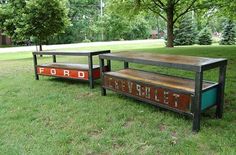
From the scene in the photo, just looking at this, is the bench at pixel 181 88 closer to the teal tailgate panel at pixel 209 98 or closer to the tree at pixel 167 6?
the teal tailgate panel at pixel 209 98

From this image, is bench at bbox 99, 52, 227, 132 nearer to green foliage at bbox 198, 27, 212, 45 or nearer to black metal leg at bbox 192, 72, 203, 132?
black metal leg at bbox 192, 72, 203, 132

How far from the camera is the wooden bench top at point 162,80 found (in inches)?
132

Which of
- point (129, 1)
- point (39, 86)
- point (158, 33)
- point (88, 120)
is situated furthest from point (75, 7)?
point (88, 120)

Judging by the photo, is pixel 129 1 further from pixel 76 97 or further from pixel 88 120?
pixel 88 120

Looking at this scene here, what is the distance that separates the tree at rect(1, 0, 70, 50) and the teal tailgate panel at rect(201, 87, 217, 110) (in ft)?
31.0

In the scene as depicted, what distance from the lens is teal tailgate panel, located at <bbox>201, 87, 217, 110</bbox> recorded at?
3.12 metres

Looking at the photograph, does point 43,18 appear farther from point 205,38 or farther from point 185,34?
point 205,38

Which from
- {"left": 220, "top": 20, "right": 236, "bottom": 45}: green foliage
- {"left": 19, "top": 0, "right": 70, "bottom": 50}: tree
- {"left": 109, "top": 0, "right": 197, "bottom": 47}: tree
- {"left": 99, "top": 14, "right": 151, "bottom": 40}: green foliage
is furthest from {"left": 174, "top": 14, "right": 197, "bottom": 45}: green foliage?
{"left": 19, "top": 0, "right": 70, "bottom": 50}: tree

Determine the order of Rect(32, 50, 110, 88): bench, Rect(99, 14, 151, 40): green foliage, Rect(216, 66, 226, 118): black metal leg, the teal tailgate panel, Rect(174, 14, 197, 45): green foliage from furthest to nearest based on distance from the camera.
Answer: Rect(99, 14, 151, 40): green foliage < Rect(174, 14, 197, 45): green foliage < Rect(32, 50, 110, 88): bench < Rect(216, 66, 226, 118): black metal leg < the teal tailgate panel

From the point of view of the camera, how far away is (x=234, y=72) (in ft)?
18.5

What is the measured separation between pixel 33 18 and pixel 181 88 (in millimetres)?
9407

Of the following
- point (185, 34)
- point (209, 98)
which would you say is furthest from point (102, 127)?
point (185, 34)

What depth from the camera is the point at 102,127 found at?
130 inches

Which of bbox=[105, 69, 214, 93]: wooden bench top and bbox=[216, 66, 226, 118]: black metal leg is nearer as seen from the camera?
bbox=[216, 66, 226, 118]: black metal leg
